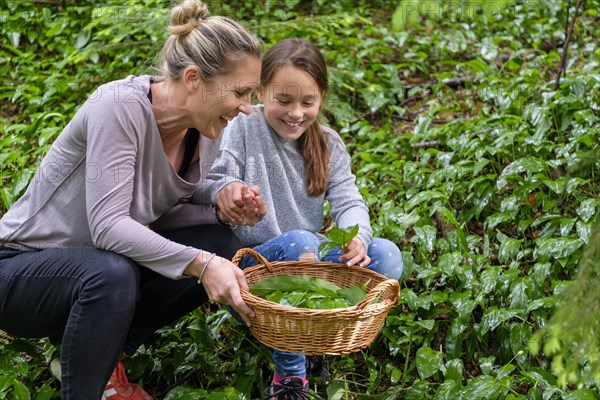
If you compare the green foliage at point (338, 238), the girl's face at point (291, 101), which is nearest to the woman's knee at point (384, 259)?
the green foliage at point (338, 238)

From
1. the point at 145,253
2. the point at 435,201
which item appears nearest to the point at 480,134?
the point at 435,201

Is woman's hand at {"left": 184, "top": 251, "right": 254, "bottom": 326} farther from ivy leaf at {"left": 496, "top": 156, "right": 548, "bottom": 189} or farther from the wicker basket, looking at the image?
ivy leaf at {"left": 496, "top": 156, "right": 548, "bottom": 189}

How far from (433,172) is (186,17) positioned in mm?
1628

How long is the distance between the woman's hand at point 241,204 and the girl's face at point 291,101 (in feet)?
1.04

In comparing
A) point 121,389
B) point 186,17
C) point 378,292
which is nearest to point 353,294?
point 378,292

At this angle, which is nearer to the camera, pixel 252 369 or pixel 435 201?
pixel 252 369

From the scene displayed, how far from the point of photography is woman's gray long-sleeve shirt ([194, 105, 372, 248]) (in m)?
2.60

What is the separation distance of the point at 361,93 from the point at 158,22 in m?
1.26

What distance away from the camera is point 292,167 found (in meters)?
2.67

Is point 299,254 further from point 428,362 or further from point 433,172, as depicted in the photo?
point 433,172

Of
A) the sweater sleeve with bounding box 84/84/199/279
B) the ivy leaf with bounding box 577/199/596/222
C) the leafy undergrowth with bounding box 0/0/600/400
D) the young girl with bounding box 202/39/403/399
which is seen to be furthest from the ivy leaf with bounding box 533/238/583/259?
the sweater sleeve with bounding box 84/84/199/279

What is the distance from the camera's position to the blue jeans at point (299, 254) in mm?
2385

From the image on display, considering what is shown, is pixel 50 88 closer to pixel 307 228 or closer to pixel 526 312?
pixel 307 228

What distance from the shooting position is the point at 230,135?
8.71 feet
